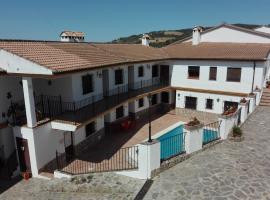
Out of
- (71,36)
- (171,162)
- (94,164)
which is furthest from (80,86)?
(71,36)

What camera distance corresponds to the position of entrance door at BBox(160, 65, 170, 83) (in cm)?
2938

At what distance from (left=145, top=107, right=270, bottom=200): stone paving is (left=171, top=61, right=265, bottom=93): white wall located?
9.67 meters

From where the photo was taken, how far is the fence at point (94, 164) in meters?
14.9

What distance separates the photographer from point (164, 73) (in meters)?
29.8

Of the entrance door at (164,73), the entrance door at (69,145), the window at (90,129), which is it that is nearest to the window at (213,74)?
the entrance door at (164,73)

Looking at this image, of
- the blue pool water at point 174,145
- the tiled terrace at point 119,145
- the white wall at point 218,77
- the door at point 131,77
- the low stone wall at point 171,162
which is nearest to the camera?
the low stone wall at point 171,162

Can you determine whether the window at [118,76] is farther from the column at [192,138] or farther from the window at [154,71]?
the column at [192,138]

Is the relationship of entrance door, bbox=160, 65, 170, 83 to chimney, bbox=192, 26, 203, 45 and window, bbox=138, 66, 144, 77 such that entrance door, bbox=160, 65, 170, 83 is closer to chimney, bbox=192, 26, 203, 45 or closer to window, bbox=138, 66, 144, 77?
window, bbox=138, 66, 144, 77

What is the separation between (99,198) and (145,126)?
13.0m

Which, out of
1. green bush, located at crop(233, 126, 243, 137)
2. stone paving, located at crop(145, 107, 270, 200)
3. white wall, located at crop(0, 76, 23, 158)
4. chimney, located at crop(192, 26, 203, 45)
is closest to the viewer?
stone paving, located at crop(145, 107, 270, 200)

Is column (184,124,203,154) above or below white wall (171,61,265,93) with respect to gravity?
below

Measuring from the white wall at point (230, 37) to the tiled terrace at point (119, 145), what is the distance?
30.7 ft

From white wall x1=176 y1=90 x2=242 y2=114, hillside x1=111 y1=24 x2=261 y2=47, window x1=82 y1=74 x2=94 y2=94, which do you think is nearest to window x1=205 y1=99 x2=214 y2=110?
white wall x1=176 y1=90 x2=242 y2=114

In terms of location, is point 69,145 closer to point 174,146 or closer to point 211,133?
point 174,146
